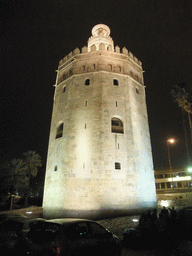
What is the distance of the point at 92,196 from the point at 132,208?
3505 millimetres

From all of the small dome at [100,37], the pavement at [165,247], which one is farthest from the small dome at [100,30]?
the pavement at [165,247]

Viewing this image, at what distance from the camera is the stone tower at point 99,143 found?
15625 millimetres

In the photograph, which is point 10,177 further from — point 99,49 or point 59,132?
point 99,49

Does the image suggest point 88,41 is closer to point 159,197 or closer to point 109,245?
point 159,197

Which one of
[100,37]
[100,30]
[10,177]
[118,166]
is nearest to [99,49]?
[100,37]

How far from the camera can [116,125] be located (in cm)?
1866

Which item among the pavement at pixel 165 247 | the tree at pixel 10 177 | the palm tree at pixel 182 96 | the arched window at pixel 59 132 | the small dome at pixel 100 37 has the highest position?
the small dome at pixel 100 37

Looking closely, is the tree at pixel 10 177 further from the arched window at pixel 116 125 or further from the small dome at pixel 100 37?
the small dome at pixel 100 37

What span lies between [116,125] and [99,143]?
9.99 ft

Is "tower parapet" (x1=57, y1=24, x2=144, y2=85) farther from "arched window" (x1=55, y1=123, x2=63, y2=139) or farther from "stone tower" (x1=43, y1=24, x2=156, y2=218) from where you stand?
"arched window" (x1=55, y1=123, x2=63, y2=139)

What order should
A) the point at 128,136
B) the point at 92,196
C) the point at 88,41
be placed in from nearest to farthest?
the point at 92,196
the point at 128,136
the point at 88,41

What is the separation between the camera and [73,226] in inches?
183

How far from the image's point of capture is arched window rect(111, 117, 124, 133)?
18.1 m

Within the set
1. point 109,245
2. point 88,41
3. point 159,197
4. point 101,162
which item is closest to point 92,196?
point 101,162
